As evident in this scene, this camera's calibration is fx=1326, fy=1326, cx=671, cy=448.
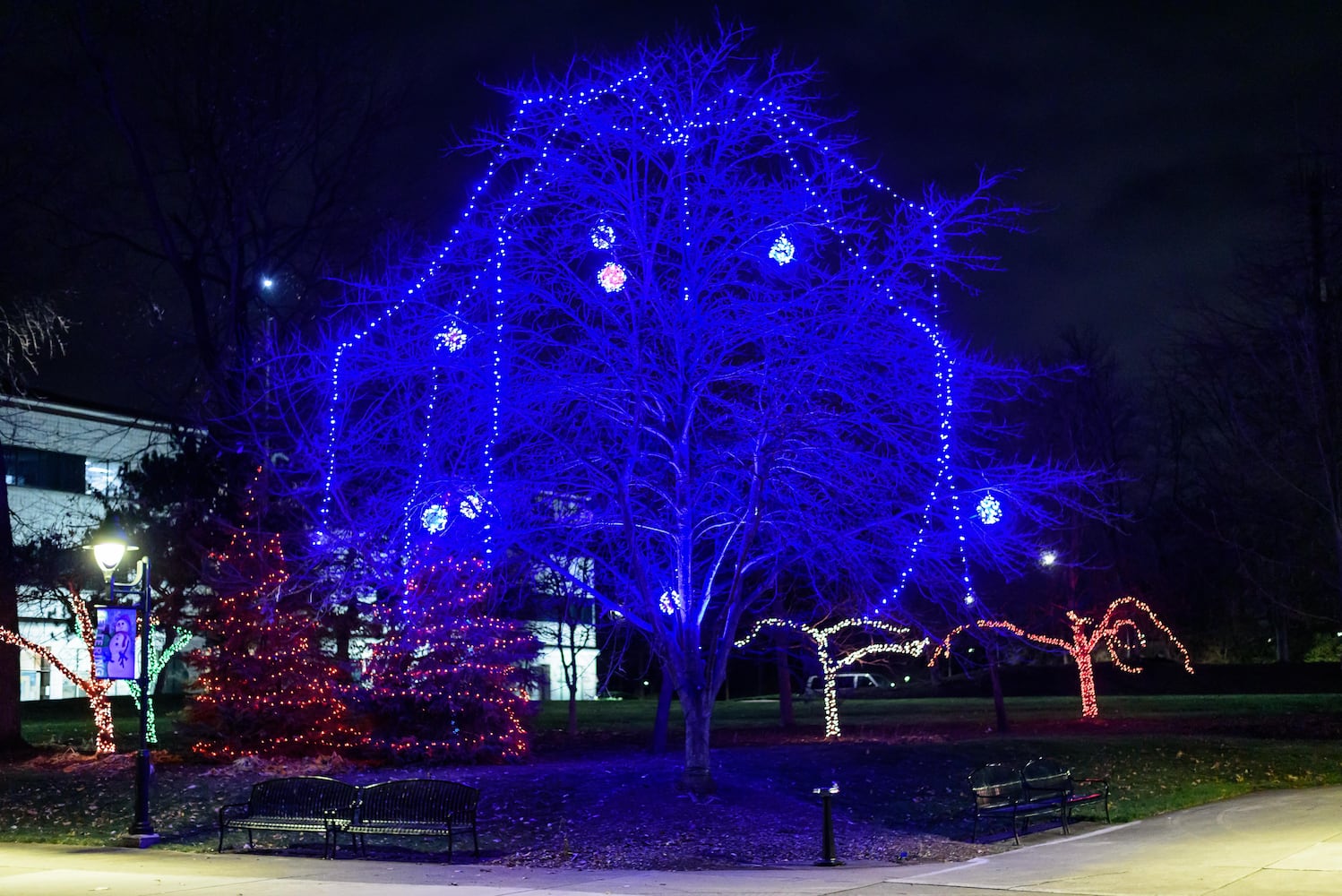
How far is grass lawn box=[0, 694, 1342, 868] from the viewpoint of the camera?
48.7 feet

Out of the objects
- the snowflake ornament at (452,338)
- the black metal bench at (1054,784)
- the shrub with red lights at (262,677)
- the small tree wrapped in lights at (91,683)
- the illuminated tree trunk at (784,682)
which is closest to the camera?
the snowflake ornament at (452,338)

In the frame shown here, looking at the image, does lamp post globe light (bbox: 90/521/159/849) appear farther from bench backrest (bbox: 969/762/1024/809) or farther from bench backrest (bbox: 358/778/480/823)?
bench backrest (bbox: 969/762/1024/809)

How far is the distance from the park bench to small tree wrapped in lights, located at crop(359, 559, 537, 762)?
9061 millimetres

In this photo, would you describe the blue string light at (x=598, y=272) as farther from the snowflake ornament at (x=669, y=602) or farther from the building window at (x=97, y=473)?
the building window at (x=97, y=473)

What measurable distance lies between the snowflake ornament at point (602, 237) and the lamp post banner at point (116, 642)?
23.9ft

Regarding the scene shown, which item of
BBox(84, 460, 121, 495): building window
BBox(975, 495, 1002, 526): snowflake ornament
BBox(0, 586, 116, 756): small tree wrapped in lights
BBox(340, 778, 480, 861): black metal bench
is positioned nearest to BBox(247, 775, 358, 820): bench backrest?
BBox(340, 778, 480, 861): black metal bench

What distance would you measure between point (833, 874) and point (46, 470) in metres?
42.6

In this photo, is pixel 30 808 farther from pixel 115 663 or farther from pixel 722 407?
pixel 722 407

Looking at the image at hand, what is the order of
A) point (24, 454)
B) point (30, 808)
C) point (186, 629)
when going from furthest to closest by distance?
point (24, 454)
point (186, 629)
point (30, 808)

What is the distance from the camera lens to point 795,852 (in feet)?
46.3

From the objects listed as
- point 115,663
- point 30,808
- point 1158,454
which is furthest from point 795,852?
point 1158,454

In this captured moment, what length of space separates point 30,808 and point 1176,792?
16.4 metres

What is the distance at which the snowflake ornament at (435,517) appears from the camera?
14.4 meters

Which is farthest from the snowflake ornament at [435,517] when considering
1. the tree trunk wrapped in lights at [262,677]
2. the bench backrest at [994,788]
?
the tree trunk wrapped in lights at [262,677]
